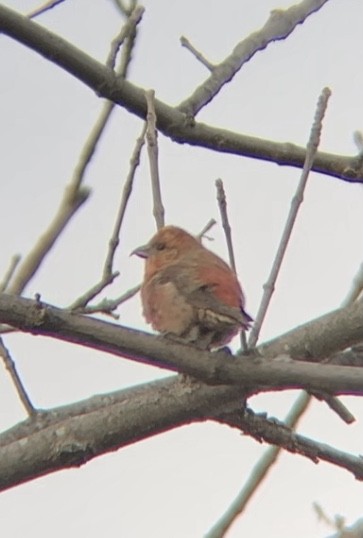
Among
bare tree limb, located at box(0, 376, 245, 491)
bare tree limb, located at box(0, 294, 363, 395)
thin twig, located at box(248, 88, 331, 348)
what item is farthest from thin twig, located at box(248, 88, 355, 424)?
bare tree limb, located at box(0, 376, 245, 491)

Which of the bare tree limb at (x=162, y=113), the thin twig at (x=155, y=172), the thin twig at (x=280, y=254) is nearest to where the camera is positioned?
the thin twig at (x=280, y=254)

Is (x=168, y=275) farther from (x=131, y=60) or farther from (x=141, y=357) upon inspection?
(x=141, y=357)

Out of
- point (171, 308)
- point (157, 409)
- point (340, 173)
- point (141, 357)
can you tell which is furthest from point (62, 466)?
point (340, 173)

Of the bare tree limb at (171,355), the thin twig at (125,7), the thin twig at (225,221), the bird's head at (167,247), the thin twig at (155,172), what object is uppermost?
the bird's head at (167,247)

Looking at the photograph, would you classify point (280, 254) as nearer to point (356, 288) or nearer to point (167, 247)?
point (356, 288)

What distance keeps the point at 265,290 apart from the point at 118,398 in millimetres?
653

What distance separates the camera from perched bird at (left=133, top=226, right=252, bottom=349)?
3.44 metres

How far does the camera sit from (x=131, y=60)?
10.8ft

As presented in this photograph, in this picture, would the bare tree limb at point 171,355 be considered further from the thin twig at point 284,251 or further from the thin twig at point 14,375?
the thin twig at point 14,375

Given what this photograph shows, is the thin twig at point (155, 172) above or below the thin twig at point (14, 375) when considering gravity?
above

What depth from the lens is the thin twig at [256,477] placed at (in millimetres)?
3006

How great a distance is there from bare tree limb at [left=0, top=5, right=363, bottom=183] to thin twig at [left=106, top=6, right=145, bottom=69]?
0.04m

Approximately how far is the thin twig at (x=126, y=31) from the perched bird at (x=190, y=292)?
55 centimetres

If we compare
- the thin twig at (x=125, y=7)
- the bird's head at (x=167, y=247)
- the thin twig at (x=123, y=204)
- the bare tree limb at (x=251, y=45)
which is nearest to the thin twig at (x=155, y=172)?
the thin twig at (x=123, y=204)
